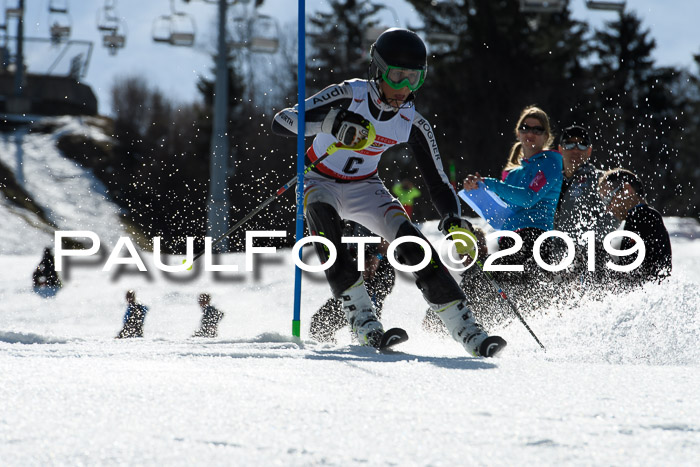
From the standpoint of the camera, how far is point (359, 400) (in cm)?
219

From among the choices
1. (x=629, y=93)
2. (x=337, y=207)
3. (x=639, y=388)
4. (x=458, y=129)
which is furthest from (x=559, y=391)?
(x=629, y=93)

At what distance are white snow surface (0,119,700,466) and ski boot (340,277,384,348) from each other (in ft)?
0.84

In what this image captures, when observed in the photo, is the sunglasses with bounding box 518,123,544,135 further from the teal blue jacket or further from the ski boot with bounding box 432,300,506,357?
the ski boot with bounding box 432,300,506,357

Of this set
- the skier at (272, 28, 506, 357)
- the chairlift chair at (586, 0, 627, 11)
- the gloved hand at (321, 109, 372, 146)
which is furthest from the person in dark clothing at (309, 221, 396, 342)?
the chairlift chair at (586, 0, 627, 11)

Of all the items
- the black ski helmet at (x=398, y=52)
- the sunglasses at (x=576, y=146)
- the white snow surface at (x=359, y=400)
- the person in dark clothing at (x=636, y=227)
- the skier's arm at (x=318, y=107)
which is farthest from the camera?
the sunglasses at (x=576, y=146)

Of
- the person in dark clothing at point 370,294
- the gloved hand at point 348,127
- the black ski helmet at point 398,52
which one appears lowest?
the person in dark clothing at point 370,294

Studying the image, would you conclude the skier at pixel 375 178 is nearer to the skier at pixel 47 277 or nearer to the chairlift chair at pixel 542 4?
the skier at pixel 47 277

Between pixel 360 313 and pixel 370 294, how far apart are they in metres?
1.82

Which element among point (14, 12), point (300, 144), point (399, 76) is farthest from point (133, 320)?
point (14, 12)

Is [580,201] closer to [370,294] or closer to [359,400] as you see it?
[370,294]

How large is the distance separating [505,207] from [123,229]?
21528 millimetres

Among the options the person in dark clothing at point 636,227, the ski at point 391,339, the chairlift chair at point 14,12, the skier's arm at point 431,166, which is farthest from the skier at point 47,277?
the chairlift chair at point 14,12

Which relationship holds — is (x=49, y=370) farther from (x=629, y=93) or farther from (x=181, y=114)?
(x=181, y=114)

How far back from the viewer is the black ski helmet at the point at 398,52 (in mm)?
4168
